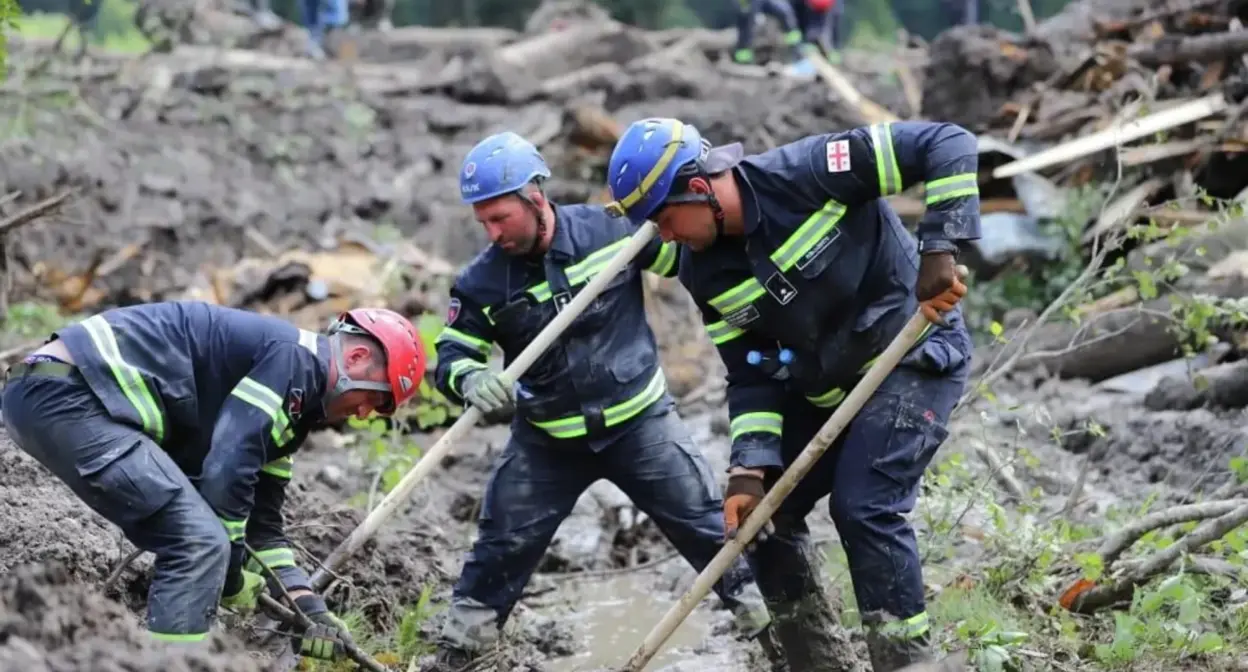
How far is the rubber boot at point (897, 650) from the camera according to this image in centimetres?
443

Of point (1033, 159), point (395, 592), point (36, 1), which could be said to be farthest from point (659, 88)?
point (36, 1)

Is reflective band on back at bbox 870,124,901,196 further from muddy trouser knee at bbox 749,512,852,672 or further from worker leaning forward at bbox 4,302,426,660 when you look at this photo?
worker leaning forward at bbox 4,302,426,660

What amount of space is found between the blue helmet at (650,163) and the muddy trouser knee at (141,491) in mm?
1603

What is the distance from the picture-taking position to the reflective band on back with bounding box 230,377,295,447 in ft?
14.1

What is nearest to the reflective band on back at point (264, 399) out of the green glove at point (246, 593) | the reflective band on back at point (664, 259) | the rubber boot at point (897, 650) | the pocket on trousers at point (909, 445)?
the green glove at point (246, 593)

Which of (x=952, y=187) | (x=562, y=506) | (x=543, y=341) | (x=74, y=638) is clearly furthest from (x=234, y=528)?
(x=952, y=187)

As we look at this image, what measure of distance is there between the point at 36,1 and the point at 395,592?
17.7 m

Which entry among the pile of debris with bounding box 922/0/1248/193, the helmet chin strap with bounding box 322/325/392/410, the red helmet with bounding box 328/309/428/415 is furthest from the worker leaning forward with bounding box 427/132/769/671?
the pile of debris with bounding box 922/0/1248/193

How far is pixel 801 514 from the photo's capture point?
194 inches

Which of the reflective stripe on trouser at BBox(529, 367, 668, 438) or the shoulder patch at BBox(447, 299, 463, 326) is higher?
the shoulder patch at BBox(447, 299, 463, 326)

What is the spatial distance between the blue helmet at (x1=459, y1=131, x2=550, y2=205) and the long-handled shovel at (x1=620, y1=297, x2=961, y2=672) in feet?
4.58

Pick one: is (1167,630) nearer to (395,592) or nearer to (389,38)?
(395,592)

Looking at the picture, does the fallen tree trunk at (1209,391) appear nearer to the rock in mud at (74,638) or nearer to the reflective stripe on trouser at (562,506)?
the reflective stripe on trouser at (562,506)

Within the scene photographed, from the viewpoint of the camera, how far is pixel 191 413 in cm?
447
